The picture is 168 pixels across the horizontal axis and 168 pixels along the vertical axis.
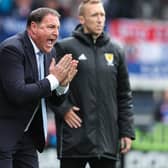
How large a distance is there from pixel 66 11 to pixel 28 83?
9.35m

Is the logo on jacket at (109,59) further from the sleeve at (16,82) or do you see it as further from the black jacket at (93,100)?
the sleeve at (16,82)

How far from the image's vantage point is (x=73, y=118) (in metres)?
8.49

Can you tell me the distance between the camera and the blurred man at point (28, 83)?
24.5 feet

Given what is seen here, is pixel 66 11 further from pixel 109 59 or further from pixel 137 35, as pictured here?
pixel 109 59

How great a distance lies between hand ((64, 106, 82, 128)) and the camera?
8.49m

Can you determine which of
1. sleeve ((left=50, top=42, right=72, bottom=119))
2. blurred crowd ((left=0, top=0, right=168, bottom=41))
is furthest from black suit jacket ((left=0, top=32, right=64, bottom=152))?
blurred crowd ((left=0, top=0, right=168, bottom=41))

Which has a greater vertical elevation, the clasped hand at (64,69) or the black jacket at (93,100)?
the clasped hand at (64,69)

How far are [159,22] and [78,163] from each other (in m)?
8.80

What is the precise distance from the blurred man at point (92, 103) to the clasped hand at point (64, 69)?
2.52 feet

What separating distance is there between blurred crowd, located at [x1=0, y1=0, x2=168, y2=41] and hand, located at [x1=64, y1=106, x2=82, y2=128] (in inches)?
315

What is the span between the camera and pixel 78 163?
8578 millimetres

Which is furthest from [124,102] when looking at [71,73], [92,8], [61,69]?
[61,69]

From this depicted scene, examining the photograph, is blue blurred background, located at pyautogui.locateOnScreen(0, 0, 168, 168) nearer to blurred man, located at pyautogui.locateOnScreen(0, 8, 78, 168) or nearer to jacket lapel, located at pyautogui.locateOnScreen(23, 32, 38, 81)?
blurred man, located at pyautogui.locateOnScreen(0, 8, 78, 168)

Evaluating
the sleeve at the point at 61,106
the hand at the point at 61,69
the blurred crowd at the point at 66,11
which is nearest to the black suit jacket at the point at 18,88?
the hand at the point at 61,69
